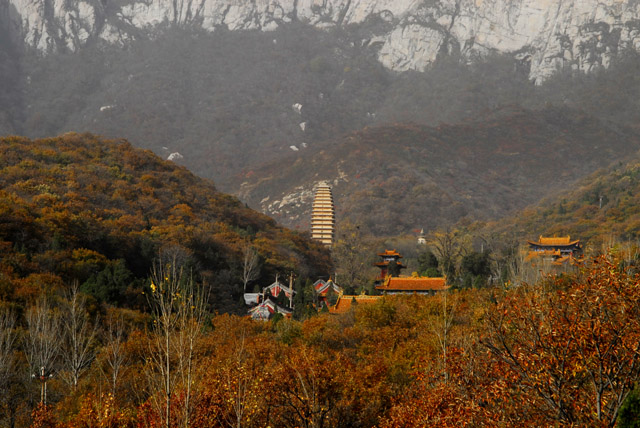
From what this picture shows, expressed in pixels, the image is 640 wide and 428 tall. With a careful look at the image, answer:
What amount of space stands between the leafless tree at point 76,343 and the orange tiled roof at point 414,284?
24.0 meters

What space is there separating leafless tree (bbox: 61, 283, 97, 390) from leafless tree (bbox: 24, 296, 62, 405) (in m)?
0.49

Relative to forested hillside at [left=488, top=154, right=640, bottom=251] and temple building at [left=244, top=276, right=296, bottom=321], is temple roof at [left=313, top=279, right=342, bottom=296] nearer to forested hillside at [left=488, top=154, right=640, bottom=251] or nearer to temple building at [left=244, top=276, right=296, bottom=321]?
temple building at [left=244, top=276, right=296, bottom=321]

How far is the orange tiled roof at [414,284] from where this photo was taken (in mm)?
54188

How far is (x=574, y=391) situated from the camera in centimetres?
1605

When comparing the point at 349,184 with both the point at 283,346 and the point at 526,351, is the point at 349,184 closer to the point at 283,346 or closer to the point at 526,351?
the point at 283,346

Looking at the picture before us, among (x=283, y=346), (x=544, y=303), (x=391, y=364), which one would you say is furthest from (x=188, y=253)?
(x=544, y=303)

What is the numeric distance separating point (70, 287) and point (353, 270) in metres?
34.2

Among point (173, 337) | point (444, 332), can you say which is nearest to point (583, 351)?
point (173, 337)

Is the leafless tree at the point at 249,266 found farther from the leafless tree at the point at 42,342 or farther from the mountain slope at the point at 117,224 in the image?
the leafless tree at the point at 42,342

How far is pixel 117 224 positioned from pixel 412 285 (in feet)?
75.7

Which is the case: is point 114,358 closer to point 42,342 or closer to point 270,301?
point 42,342

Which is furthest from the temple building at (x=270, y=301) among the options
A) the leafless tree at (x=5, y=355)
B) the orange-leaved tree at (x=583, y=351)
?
the orange-leaved tree at (x=583, y=351)

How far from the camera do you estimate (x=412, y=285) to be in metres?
55.8

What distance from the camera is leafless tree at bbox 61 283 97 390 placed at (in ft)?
96.4
